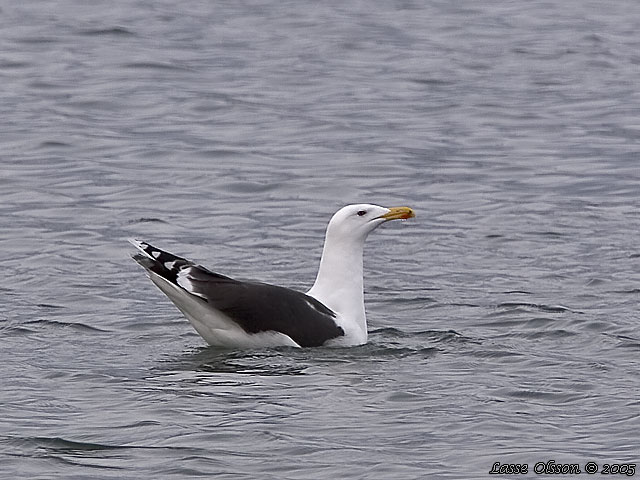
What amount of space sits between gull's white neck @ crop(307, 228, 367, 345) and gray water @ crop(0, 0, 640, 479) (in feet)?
1.20

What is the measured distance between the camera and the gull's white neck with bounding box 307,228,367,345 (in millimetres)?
11937

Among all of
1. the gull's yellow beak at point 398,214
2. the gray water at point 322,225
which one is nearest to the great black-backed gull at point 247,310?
the gray water at point 322,225

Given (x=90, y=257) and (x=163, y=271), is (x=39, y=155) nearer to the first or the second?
(x=90, y=257)

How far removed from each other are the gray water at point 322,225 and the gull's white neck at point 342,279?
37 cm

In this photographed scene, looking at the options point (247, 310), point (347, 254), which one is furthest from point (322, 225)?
point (247, 310)

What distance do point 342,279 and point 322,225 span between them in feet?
12.6

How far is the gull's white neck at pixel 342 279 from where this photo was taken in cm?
1194

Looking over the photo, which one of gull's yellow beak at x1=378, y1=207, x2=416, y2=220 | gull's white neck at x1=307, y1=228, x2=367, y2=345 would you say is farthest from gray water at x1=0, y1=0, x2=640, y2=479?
gull's yellow beak at x1=378, y1=207, x2=416, y2=220

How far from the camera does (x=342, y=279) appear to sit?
39.5 feet

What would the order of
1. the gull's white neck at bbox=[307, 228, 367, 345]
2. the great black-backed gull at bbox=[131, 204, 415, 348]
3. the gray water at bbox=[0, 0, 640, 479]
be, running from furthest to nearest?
the gull's white neck at bbox=[307, 228, 367, 345], the great black-backed gull at bbox=[131, 204, 415, 348], the gray water at bbox=[0, 0, 640, 479]

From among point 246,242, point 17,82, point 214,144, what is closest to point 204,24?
point 17,82

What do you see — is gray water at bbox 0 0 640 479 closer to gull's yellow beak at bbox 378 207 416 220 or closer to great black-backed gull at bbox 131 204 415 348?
great black-backed gull at bbox 131 204 415 348

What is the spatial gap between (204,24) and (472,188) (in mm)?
11050

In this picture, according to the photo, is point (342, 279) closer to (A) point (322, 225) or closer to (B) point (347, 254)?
(B) point (347, 254)
